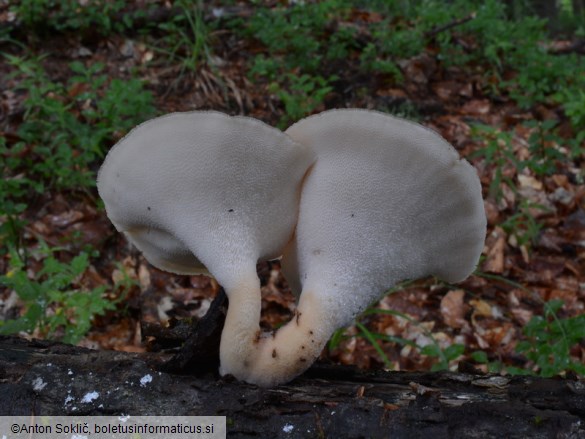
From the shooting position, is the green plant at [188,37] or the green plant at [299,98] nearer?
the green plant at [299,98]

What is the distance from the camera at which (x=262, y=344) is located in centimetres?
143

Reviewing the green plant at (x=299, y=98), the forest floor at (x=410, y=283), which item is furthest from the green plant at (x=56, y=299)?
the green plant at (x=299, y=98)

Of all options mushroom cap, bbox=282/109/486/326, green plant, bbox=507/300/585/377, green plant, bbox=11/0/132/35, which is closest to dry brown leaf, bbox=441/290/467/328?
green plant, bbox=507/300/585/377

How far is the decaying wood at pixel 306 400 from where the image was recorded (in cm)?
120

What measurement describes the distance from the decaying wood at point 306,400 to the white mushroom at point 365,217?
0.14 metres

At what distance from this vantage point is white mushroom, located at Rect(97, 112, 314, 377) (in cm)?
134

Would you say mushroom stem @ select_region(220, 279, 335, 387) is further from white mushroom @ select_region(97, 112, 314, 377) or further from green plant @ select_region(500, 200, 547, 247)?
green plant @ select_region(500, 200, 547, 247)

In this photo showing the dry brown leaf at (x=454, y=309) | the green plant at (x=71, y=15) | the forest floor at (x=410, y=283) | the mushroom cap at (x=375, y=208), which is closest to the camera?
the mushroom cap at (x=375, y=208)

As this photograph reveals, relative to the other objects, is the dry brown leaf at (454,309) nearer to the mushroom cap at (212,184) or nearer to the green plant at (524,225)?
the green plant at (524,225)

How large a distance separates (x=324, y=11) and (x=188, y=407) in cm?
505

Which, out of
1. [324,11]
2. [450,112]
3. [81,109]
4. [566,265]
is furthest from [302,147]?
[324,11]

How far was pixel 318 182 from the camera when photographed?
149cm

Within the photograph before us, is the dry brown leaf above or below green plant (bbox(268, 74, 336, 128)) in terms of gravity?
below

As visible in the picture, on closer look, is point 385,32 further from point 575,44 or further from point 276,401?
point 276,401
